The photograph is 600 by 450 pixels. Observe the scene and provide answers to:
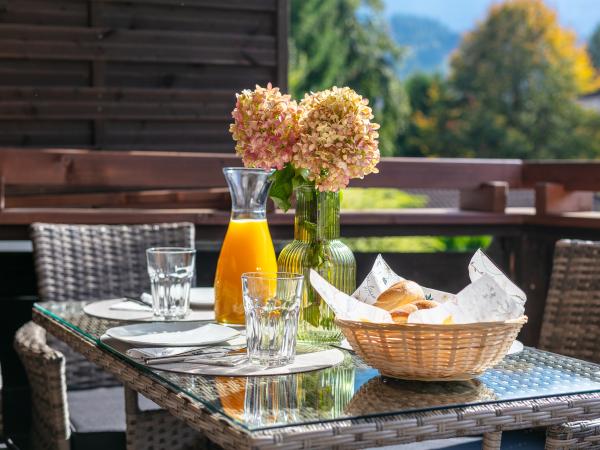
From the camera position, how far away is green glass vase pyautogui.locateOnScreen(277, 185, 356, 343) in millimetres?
1545

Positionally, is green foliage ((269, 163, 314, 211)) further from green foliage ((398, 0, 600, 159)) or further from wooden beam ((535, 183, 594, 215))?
green foliage ((398, 0, 600, 159))

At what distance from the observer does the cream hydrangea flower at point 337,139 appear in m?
1.47

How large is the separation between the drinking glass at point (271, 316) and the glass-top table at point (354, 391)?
0.06 meters

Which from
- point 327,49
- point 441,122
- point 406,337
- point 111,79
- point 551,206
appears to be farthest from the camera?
point 441,122

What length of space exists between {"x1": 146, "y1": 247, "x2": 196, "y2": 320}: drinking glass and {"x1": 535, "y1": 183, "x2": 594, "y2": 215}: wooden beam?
1.66 meters

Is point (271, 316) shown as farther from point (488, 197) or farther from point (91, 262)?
point (488, 197)

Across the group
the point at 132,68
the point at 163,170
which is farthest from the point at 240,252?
the point at 132,68

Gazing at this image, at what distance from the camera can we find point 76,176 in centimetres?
293

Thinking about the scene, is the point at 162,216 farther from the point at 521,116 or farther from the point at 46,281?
the point at 521,116

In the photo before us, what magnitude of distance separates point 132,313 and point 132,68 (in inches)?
113

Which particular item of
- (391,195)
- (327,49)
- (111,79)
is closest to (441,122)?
(327,49)

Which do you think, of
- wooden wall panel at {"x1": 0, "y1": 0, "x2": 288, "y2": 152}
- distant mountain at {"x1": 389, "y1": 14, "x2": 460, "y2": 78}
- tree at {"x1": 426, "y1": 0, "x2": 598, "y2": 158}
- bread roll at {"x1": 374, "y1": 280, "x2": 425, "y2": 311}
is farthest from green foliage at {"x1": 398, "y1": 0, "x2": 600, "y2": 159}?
bread roll at {"x1": 374, "y1": 280, "x2": 425, "y2": 311}

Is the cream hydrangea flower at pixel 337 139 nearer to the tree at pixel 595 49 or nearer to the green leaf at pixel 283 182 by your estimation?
the green leaf at pixel 283 182

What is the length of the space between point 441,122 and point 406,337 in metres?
27.3
